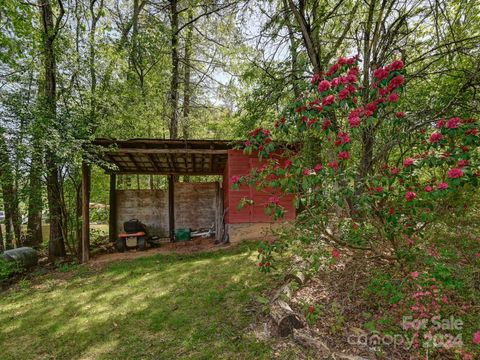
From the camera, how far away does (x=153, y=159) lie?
743cm

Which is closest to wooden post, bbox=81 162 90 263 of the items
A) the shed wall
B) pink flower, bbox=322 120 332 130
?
the shed wall

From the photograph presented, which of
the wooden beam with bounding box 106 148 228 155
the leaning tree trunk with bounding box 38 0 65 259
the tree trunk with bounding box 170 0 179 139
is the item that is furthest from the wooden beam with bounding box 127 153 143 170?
the tree trunk with bounding box 170 0 179 139

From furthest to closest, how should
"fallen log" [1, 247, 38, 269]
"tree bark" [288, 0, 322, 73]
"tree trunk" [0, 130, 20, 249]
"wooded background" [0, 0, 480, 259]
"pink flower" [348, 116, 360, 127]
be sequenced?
"fallen log" [1, 247, 38, 269] < "tree trunk" [0, 130, 20, 249] < "tree bark" [288, 0, 322, 73] < "wooded background" [0, 0, 480, 259] < "pink flower" [348, 116, 360, 127]

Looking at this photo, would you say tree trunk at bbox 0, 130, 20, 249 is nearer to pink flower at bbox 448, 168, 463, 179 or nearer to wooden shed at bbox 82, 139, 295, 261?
wooden shed at bbox 82, 139, 295, 261

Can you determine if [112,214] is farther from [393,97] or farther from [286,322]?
[393,97]

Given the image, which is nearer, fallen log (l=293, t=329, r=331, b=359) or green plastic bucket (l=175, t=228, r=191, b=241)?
fallen log (l=293, t=329, r=331, b=359)

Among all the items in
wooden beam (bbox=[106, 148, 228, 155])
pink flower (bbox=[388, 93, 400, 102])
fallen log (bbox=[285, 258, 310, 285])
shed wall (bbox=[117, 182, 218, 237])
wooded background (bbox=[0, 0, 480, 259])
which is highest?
wooded background (bbox=[0, 0, 480, 259])

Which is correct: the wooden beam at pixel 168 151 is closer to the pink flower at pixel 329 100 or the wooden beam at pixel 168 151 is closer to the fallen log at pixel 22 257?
the fallen log at pixel 22 257

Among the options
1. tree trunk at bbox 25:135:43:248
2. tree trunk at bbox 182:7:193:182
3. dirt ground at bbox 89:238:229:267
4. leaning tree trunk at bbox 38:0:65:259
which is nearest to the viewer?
tree trunk at bbox 25:135:43:248

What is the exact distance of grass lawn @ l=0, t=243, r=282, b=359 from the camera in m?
2.57

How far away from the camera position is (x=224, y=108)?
11.1m

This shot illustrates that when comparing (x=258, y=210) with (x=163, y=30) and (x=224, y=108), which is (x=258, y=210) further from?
(x=163, y=30)

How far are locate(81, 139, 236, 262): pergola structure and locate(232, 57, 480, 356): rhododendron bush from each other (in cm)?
340

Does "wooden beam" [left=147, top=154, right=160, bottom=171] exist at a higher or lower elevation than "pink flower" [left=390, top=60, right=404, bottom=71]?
lower
